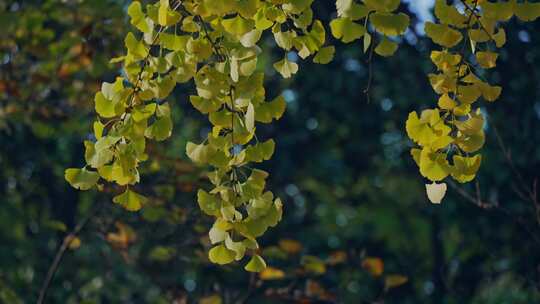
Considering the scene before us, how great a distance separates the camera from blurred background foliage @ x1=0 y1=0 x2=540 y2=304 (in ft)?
11.4

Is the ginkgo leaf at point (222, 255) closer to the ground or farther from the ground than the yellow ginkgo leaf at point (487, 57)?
closer to the ground

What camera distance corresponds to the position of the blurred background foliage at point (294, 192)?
137 inches

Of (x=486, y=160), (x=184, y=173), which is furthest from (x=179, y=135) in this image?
(x=486, y=160)

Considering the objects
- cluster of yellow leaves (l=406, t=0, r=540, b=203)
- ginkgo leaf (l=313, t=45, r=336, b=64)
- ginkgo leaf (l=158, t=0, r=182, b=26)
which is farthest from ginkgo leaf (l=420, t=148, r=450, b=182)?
ginkgo leaf (l=158, t=0, r=182, b=26)

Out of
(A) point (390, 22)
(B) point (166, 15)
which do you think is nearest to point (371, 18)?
(A) point (390, 22)

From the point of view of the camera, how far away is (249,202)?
1626mm

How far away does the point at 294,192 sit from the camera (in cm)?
495

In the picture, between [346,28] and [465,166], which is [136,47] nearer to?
[346,28]

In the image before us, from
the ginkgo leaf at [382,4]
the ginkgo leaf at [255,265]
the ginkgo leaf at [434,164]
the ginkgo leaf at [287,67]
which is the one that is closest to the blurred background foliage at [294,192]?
the ginkgo leaf at [255,265]

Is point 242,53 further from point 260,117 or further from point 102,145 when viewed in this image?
point 102,145

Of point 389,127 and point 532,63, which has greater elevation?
point 532,63

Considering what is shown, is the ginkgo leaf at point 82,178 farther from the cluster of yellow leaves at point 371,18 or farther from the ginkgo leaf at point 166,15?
the cluster of yellow leaves at point 371,18

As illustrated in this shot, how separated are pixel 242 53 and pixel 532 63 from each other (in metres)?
2.72

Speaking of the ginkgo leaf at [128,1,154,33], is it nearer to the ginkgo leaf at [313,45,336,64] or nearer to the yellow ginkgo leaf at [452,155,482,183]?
the ginkgo leaf at [313,45,336,64]
